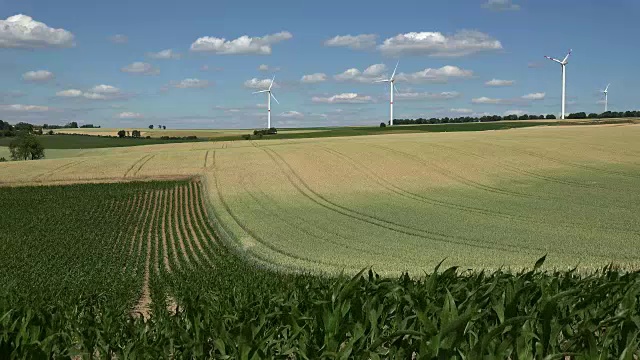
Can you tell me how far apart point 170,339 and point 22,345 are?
1100 mm

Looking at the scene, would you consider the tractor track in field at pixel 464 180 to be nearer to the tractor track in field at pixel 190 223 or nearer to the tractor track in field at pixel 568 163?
the tractor track in field at pixel 568 163

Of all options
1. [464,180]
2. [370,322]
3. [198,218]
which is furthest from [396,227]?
[370,322]

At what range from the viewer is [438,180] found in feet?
167

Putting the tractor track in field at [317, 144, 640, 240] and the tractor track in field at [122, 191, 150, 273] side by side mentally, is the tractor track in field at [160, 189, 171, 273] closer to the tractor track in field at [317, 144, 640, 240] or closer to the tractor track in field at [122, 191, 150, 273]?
the tractor track in field at [122, 191, 150, 273]

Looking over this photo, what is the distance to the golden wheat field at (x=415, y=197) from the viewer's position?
93.2 ft

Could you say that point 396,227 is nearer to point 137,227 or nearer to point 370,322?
point 137,227

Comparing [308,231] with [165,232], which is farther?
[165,232]

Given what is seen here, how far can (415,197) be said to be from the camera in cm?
4472

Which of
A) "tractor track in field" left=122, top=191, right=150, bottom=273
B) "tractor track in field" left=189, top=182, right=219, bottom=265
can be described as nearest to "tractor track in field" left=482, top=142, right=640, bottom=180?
"tractor track in field" left=189, top=182, right=219, bottom=265

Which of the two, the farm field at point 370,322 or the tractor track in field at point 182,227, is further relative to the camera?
the tractor track in field at point 182,227

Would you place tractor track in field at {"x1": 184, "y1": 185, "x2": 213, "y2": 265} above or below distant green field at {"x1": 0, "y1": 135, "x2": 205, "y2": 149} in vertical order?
below

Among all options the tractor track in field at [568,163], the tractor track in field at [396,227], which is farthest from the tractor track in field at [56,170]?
the tractor track in field at [568,163]

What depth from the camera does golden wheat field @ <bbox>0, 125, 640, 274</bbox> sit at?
93.2 feet

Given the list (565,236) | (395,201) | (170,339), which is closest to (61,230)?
(395,201)
